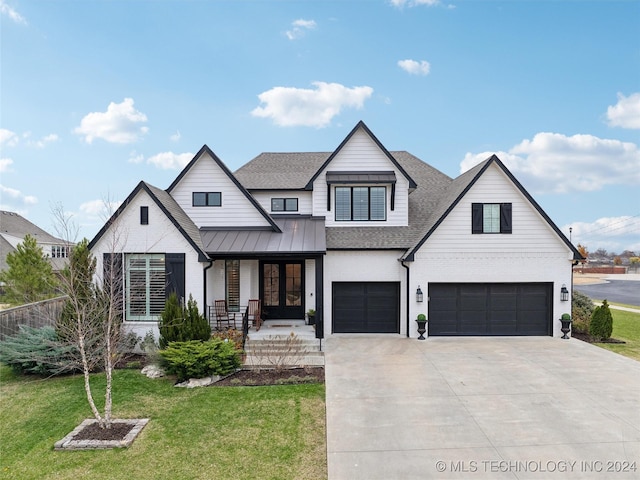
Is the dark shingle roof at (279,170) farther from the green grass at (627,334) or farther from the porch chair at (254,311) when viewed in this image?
the green grass at (627,334)

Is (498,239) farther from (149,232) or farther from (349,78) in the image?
(149,232)

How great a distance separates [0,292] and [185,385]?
29.3 meters

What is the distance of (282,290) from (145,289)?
5.42 m

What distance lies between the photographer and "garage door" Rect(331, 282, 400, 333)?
14141 millimetres

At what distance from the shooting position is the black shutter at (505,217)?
13.5 meters

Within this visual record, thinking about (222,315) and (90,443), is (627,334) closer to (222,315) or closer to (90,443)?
(222,315)

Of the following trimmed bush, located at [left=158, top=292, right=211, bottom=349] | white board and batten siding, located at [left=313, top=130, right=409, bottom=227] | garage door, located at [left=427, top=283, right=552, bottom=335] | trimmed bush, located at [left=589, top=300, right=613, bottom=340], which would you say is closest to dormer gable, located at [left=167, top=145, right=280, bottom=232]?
white board and batten siding, located at [left=313, top=130, right=409, bottom=227]

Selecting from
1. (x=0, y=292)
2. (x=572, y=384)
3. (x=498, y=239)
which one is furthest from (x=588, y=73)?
(x=0, y=292)

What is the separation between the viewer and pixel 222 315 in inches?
Answer: 496

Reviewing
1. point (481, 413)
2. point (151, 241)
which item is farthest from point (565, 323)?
point (151, 241)

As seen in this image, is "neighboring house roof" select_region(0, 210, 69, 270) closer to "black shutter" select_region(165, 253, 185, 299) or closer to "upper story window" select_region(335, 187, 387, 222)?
"black shutter" select_region(165, 253, 185, 299)

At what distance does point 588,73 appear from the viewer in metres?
17.1

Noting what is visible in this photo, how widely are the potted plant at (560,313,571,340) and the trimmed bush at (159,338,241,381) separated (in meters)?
12.8

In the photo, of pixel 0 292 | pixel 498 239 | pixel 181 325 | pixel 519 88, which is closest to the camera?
pixel 181 325
